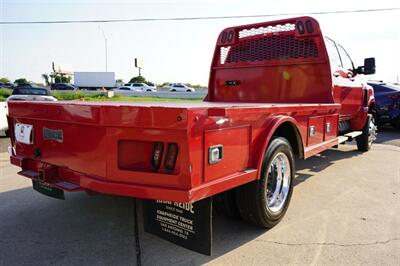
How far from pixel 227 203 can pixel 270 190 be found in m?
0.56

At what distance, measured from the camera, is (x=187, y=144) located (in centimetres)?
233

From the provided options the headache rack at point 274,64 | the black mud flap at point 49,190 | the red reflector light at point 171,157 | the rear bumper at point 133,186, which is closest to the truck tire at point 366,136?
the headache rack at point 274,64

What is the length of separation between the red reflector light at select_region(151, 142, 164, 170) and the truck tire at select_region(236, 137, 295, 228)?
0.99 metres

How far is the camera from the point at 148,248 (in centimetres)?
314

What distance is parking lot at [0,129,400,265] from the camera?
9.76 feet

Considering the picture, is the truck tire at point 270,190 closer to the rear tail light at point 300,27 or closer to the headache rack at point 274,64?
the headache rack at point 274,64

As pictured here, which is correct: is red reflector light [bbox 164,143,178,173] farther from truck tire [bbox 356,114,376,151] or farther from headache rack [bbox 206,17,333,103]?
truck tire [bbox 356,114,376,151]

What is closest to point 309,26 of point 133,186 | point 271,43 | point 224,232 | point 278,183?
point 271,43

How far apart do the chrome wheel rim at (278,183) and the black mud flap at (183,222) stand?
116 centimetres

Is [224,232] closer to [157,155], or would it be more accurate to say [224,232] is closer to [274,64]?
[157,155]

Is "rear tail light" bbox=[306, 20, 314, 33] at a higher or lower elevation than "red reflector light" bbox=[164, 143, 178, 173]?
higher

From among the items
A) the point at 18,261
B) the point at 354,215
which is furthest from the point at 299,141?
the point at 18,261

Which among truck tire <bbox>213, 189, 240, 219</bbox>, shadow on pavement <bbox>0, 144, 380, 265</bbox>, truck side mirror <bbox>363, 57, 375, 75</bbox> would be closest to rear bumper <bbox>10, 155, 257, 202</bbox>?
truck tire <bbox>213, 189, 240, 219</bbox>

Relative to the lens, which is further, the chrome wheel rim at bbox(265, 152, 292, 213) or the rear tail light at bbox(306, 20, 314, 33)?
the rear tail light at bbox(306, 20, 314, 33)
